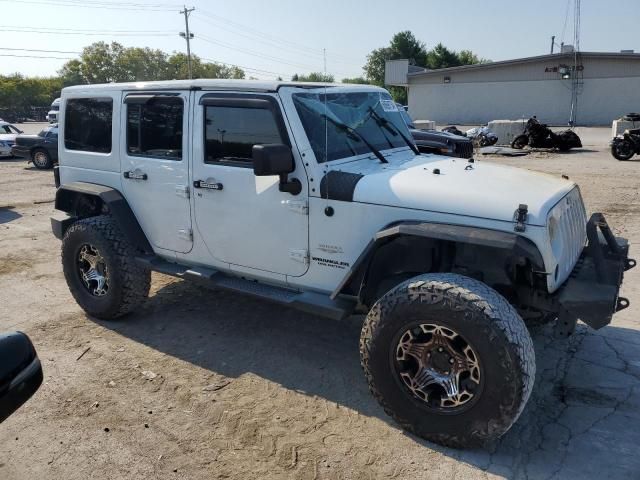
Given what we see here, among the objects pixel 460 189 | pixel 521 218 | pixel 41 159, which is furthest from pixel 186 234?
pixel 41 159

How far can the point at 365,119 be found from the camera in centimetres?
435

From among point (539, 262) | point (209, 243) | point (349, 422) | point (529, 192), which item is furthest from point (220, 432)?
point (529, 192)

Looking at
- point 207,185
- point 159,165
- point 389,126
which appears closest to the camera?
point 207,185

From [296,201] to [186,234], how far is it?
1.22m

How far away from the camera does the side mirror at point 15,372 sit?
7.17 ft

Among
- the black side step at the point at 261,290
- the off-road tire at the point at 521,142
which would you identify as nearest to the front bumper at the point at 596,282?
the black side step at the point at 261,290

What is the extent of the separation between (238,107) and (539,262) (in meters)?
2.38

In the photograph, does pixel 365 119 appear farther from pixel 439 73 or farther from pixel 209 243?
pixel 439 73

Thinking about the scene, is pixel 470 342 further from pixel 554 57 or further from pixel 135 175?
pixel 554 57

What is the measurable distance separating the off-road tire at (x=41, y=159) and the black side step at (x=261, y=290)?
1536 centimetres

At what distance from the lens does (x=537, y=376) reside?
13.0ft

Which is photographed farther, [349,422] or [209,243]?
[209,243]

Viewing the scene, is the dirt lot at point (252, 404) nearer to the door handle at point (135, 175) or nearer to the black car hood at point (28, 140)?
the door handle at point (135, 175)

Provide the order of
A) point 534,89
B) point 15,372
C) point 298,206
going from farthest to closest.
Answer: point 534,89 < point 298,206 < point 15,372
